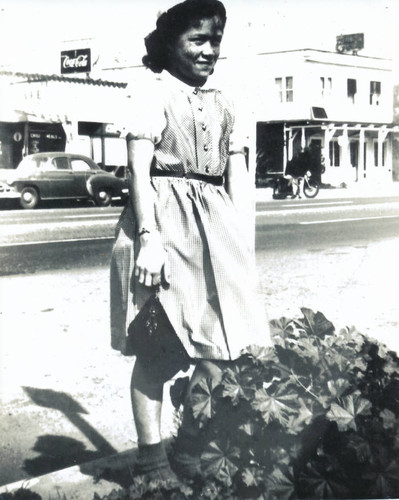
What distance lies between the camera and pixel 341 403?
7.52 ft

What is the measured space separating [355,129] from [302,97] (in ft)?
14.0

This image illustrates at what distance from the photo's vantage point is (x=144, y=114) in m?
2.38

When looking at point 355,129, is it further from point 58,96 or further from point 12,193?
point 12,193

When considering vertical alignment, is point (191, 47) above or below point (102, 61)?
below

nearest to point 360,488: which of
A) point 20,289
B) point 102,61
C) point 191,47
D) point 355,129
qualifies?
point 191,47

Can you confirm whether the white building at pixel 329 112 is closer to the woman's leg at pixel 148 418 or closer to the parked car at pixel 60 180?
the parked car at pixel 60 180

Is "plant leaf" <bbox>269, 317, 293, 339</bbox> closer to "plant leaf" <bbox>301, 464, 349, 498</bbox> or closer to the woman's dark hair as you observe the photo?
"plant leaf" <bbox>301, 464, 349, 498</bbox>

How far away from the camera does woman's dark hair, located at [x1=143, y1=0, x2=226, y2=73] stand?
7.89ft

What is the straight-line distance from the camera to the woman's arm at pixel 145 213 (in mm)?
2314

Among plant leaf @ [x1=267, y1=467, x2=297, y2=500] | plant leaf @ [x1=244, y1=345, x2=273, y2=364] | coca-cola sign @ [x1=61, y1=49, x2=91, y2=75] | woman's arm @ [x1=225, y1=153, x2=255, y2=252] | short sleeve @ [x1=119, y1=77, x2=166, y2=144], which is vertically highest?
coca-cola sign @ [x1=61, y1=49, x2=91, y2=75]

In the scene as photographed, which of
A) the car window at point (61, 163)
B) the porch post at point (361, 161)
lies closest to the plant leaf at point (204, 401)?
the car window at point (61, 163)

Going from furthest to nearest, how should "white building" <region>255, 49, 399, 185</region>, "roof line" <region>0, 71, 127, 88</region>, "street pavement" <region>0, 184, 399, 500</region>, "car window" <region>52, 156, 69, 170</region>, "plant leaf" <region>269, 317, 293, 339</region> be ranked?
"white building" <region>255, 49, 399, 185</region> < "roof line" <region>0, 71, 127, 88</region> < "car window" <region>52, 156, 69, 170</region> < "street pavement" <region>0, 184, 399, 500</region> < "plant leaf" <region>269, 317, 293, 339</region>

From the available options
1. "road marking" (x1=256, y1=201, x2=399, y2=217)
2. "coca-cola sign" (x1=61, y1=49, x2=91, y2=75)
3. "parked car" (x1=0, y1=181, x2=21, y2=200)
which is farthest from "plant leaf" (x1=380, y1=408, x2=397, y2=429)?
"coca-cola sign" (x1=61, y1=49, x2=91, y2=75)

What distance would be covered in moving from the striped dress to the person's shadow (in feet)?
1.84
